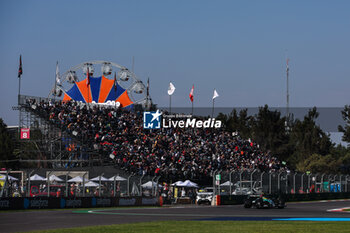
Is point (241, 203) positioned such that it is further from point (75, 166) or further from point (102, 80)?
point (102, 80)

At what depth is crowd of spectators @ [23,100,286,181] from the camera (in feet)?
210

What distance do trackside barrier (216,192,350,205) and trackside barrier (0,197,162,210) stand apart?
6704 mm

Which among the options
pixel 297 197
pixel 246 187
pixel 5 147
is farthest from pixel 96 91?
pixel 246 187

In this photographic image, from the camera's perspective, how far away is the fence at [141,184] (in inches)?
1726

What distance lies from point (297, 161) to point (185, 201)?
46602mm

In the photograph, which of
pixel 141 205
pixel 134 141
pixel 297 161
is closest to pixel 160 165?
pixel 134 141

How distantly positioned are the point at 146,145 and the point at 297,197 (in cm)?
1728

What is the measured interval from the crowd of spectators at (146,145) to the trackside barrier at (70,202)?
550 inches

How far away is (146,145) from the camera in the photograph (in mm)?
68375

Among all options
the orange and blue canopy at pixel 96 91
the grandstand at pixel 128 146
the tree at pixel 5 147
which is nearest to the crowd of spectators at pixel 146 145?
the grandstand at pixel 128 146

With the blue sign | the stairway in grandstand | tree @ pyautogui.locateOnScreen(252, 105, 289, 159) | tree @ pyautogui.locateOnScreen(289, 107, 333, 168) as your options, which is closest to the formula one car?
the stairway in grandstand

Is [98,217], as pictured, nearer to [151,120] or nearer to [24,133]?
[24,133]

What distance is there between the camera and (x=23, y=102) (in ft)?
232

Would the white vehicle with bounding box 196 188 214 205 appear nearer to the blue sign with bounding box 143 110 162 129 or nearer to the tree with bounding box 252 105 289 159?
the blue sign with bounding box 143 110 162 129
